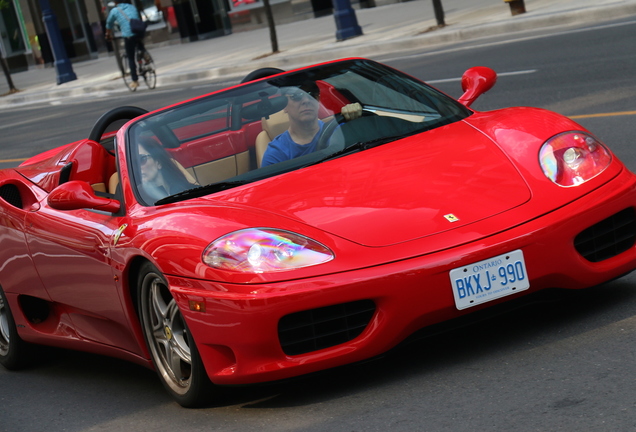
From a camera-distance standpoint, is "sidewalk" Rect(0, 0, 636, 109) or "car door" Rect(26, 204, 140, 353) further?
"sidewalk" Rect(0, 0, 636, 109)

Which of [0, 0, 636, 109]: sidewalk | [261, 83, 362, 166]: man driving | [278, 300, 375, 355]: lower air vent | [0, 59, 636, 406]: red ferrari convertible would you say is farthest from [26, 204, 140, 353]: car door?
[0, 0, 636, 109]: sidewalk

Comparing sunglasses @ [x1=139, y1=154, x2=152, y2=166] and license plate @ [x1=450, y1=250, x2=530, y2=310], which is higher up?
sunglasses @ [x1=139, y1=154, x2=152, y2=166]

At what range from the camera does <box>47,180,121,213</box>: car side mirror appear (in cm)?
453

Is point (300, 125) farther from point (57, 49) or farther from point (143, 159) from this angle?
point (57, 49)

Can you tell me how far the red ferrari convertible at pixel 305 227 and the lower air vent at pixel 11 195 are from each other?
2 cm

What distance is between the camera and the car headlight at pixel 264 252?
3775mm

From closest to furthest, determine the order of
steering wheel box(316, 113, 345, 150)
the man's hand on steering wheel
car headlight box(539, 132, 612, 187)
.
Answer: car headlight box(539, 132, 612, 187) < steering wheel box(316, 113, 345, 150) < the man's hand on steering wheel

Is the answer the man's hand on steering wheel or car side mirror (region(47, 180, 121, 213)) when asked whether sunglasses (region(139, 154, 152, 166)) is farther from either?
the man's hand on steering wheel

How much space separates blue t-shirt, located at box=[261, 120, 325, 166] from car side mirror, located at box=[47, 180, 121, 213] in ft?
2.42

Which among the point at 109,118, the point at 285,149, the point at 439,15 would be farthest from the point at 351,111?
the point at 439,15

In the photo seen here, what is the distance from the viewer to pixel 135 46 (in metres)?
23.2

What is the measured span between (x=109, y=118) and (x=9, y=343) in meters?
1.39

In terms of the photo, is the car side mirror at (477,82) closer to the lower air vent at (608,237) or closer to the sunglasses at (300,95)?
the sunglasses at (300,95)

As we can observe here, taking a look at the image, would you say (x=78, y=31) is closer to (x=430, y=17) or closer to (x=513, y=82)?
(x=430, y=17)
